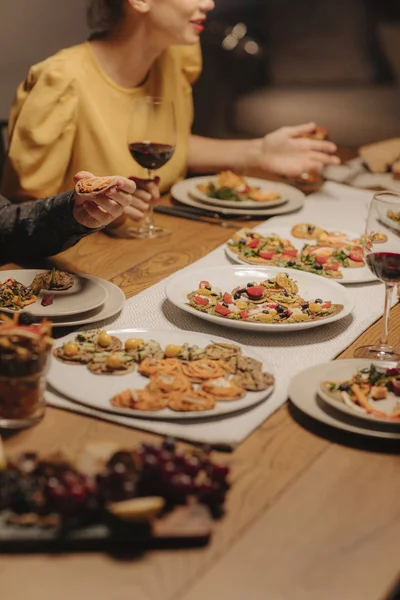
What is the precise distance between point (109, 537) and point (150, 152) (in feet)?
4.22

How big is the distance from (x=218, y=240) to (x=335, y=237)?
0.28 metres

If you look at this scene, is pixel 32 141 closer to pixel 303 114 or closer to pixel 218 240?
pixel 218 240

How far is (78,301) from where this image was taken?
154cm

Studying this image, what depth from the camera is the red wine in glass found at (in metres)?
2.05

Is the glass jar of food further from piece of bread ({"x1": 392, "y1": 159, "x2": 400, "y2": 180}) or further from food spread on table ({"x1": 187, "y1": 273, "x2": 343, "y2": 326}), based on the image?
piece of bread ({"x1": 392, "y1": 159, "x2": 400, "y2": 180})

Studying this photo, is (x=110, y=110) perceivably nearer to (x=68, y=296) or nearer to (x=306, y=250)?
(x=306, y=250)

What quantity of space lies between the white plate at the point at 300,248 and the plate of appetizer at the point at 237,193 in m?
0.13

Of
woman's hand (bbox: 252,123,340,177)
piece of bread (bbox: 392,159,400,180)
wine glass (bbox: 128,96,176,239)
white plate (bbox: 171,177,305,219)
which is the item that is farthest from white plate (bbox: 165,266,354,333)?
piece of bread (bbox: 392,159,400,180)

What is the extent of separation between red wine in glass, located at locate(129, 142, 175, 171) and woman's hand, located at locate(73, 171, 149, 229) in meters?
0.36

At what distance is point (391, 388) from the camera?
124 cm

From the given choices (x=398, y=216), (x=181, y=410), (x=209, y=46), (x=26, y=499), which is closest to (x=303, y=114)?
(x=209, y=46)

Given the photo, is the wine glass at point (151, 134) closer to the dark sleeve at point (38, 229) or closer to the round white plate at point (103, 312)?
the dark sleeve at point (38, 229)

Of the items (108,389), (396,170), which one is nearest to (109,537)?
(108,389)

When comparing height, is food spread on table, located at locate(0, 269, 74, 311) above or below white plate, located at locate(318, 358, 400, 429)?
below
